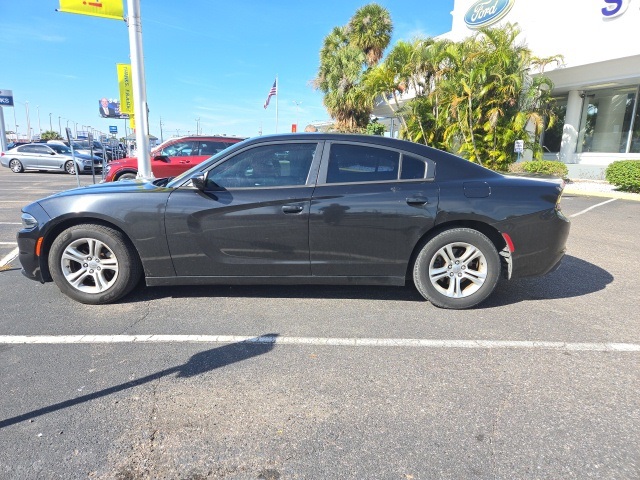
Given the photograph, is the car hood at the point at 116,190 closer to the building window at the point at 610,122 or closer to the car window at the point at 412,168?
the car window at the point at 412,168

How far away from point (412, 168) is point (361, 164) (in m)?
0.46

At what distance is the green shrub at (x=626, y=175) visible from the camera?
11930 millimetres

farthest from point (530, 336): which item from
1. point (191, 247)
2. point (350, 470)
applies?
point (191, 247)

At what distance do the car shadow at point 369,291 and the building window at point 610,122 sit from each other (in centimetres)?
1455

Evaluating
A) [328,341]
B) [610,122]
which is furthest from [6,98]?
[328,341]

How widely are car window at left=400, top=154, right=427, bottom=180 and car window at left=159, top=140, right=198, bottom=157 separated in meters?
9.26

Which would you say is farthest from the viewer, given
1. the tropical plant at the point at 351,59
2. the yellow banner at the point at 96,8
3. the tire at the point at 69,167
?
the tropical plant at the point at 351,59

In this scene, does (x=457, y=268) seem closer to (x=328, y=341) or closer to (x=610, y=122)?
(x=328, y=341)

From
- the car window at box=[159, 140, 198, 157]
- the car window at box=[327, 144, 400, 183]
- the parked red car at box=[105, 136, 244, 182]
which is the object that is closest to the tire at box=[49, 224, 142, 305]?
the car window at box=[327, 144, 400, 183]

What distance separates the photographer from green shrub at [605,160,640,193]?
11.9m

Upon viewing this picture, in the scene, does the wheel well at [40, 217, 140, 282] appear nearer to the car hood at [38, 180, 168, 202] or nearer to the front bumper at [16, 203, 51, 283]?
the front bumper at [16, 203, 51, 283]

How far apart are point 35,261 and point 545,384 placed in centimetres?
421

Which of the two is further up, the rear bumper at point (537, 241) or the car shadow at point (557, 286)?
the rear bumper at point (537, 241)

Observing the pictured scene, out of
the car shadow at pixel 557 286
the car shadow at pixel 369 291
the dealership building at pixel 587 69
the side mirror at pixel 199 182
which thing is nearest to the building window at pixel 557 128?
the dealership building at pixel 587 69
